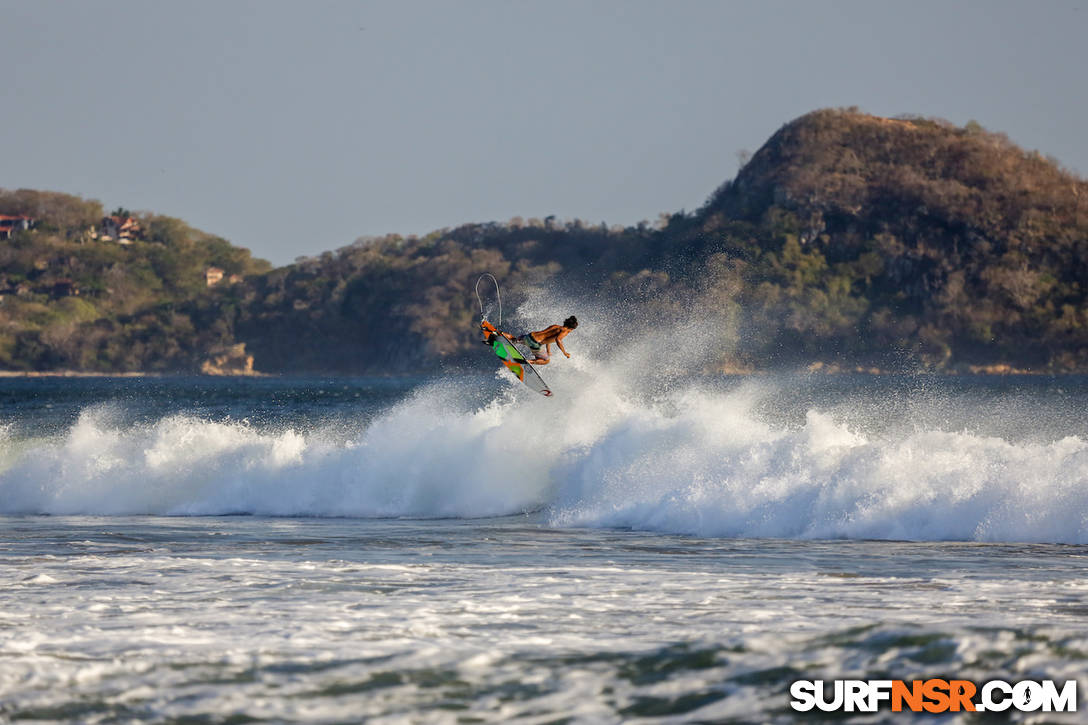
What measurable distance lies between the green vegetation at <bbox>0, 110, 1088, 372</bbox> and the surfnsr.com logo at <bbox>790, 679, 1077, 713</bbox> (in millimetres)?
115706

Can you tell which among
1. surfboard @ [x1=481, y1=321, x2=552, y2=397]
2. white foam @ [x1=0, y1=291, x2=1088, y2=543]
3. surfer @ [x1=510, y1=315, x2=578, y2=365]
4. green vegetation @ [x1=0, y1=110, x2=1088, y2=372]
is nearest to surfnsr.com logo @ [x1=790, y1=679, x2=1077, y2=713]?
surfer @ [x1=510, y1=315, x2=578, y2=365]

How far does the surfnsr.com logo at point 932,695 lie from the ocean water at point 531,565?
0.50ft

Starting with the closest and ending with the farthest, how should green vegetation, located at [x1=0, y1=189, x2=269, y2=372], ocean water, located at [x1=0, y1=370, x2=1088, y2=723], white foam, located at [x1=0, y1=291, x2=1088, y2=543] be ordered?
ocean water, located at [x1=0, y1=370, x2=1088, y2=723] < white foam, located at [x1=0, y1=291, x2=1088, y2=543] < green vegetation, located at [x1=0, y1=189, x2=269, y2=372]

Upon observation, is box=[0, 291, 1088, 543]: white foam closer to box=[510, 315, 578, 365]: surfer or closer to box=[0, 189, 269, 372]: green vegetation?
box=[510, 315, 578, 365]: surfer

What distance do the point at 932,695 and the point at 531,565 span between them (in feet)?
22.2

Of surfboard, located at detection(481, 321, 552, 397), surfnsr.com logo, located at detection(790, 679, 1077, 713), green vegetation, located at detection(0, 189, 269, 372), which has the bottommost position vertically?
surfnsr.com logo, located at detection(790, 679, 1077, 713)

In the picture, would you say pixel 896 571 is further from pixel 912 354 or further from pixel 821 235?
pixel 821 235

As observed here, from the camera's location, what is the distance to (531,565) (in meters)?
15.6

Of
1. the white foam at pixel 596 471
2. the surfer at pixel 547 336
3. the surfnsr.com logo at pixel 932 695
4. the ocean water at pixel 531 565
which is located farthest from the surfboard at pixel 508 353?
the surfnsr.com logo at pixel 932 695

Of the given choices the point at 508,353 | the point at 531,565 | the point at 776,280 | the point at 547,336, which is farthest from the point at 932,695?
the point at 776,280

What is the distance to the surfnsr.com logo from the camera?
368 inches

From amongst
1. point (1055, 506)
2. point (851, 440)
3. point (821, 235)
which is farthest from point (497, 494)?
point (821, 235)

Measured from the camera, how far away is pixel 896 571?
14.7 m

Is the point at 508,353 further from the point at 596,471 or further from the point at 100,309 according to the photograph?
the point at 100,309
